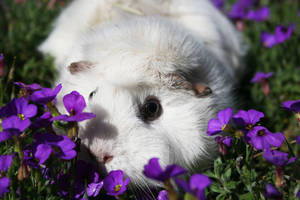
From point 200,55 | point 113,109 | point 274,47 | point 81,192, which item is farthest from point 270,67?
point 81,192

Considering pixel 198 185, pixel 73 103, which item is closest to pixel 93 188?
pixel 73 103

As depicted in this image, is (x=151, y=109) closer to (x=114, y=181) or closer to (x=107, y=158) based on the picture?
(x=107, y=158)

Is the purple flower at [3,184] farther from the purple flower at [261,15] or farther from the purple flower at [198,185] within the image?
the purple flower at [261,15]

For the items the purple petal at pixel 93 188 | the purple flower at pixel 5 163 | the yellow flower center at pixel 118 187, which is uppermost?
the purple flower at pixel 5 163

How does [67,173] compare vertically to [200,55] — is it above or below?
below

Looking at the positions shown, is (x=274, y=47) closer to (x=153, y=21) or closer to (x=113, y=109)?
(x=153, y=21)

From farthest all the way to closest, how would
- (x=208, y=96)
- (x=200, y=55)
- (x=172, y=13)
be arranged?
1. (x=172, y=13)
2. (x=200, y=55)
3. (x=208, y=96)

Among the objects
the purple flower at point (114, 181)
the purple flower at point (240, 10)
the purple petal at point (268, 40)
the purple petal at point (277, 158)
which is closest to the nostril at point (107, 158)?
the purple flower at point (114, 181)
